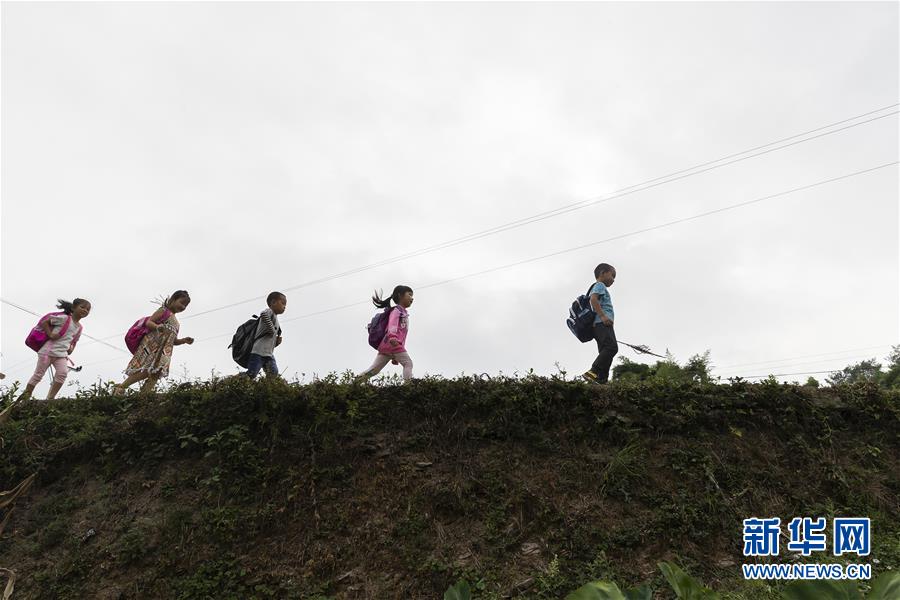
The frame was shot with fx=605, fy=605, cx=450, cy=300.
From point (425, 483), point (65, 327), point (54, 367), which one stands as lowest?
point (425, 483)

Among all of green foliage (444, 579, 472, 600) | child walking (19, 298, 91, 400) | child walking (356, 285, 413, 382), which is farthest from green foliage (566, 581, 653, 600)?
child walking (19, 298, 91, 400)

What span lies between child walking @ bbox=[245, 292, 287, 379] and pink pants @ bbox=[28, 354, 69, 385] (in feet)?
7.97

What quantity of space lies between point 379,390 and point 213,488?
191 centimetres

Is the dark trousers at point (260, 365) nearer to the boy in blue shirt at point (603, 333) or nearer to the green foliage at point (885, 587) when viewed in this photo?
the boy in blue shirt at point (603, 333)

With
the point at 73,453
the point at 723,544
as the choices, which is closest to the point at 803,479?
the point at 723,544

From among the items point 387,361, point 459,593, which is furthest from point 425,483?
point 459,593

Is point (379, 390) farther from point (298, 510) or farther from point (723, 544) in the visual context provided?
point (723, 544)

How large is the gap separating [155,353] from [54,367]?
4.38 ft

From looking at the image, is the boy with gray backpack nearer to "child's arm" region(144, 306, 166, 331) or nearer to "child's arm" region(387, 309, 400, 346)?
"child's arm" region(144, 306, 166, 331)

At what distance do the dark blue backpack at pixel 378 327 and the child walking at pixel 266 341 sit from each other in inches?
49.1

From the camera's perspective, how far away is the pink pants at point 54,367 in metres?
7.84

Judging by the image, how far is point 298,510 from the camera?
5750mm

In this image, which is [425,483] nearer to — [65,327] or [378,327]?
[378,327]

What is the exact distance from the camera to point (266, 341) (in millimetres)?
7875
